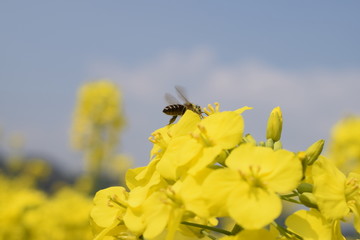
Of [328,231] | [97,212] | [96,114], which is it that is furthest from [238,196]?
[96,114]

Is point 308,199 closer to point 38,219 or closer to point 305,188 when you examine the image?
point 305,188

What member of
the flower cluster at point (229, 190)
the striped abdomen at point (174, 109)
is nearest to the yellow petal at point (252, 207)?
the flower cluster at point (229, 190)

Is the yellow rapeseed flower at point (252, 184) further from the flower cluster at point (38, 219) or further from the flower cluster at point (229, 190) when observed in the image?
the flower cluster at point (38, 219)

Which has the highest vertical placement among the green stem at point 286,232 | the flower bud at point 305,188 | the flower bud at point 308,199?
the flower bud at point 305,188

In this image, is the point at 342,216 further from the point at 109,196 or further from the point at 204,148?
the point at 109,196

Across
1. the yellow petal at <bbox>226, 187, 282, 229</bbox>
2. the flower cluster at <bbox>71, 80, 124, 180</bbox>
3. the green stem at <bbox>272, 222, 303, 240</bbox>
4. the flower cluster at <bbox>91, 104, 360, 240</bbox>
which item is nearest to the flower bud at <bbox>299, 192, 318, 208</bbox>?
the flower cluster at <bbox>91, 104, 360, 240</bbox>

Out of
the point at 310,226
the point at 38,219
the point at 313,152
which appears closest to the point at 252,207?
the point at 310,226
